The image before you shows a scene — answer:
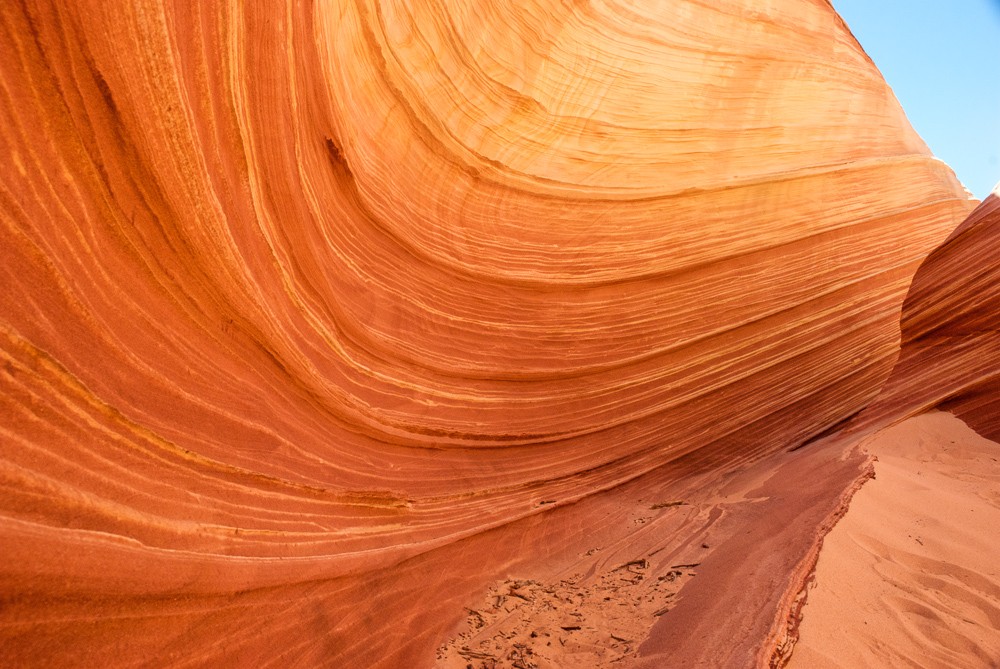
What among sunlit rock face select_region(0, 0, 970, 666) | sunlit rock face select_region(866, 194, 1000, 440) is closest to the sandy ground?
sunlit rock face select_region(866, 194, 1000, 440)

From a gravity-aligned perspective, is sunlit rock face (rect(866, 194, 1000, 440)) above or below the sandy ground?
above

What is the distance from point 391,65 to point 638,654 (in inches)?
130

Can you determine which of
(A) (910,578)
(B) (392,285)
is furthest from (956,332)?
(B) (392,285)

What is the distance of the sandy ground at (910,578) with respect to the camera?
197cm

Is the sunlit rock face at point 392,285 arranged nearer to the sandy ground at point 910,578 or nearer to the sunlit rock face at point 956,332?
the sunlit rock face at point 956,332

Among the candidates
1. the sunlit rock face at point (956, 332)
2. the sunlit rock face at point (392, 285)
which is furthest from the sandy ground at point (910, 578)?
the sunlit rock face at point (392, 285)

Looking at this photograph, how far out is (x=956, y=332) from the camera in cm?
494

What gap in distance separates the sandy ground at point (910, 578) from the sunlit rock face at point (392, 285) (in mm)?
1439

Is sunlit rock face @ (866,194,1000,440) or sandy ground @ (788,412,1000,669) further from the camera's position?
sunlit rock face @ (866,194,1000,440)

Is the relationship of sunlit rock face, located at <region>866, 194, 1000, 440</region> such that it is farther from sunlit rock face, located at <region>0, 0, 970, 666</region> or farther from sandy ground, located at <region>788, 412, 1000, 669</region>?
sandy ground, located at <region>788, 412, 1000, 669</region>

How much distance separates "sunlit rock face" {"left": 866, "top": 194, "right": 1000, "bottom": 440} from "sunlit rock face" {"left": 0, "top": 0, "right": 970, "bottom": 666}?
73 centimetres

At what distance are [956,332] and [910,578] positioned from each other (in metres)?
3.14

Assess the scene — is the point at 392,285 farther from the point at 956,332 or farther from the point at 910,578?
the point at 956,332

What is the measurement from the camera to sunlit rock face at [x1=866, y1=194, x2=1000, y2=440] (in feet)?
15.1
